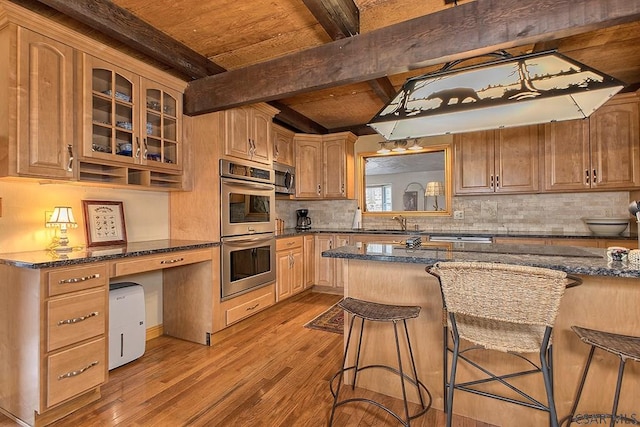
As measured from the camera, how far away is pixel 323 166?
480cm

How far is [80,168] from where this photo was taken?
2273 millimetres

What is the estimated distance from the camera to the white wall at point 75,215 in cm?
214

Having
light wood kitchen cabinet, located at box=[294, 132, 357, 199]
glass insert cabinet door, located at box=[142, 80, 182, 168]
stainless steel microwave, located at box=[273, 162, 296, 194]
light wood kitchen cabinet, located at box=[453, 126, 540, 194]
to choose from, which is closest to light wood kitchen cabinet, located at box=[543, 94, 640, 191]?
light wood kitchen cabinet, located at box=[453, 126, 540, 194]

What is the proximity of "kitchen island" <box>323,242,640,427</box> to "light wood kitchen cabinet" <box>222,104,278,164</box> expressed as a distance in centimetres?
165

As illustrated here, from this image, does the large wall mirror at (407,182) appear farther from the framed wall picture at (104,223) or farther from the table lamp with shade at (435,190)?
the framed wall picture at (104,223)

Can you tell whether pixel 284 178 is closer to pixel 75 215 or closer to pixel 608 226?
pixel 75 215

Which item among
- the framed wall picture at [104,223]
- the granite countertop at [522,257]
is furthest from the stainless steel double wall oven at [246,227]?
the granite countertop at [522,257]

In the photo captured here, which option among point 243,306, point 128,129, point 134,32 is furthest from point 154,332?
point 134,32

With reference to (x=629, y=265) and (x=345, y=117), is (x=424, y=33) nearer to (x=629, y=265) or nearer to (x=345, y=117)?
(x=629, y=265)

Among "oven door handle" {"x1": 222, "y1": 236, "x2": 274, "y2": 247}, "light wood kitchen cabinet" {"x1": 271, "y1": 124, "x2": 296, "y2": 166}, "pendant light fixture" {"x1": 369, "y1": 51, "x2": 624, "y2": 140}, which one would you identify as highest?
"light wood kitchen cabinet" {"x1": 271, "y1": 124, "x2": 296, "y2": 166}

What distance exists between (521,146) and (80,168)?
4.39 m

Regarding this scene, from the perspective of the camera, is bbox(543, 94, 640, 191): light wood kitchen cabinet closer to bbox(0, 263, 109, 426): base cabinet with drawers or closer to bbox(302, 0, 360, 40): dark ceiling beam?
bbox(302, 0, 360, 40): dark ceiling beam

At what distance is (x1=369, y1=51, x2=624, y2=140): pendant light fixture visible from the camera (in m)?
1.69

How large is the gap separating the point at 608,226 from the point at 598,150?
83 centimetres
